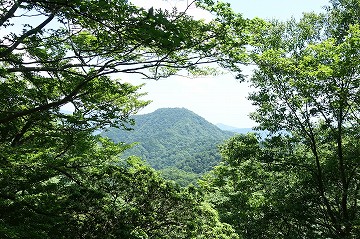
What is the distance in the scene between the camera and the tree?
4656 millimetres

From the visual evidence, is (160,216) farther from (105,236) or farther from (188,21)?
(188,21)

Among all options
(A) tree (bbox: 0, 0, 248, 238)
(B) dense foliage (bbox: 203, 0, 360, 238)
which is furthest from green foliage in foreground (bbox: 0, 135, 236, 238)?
(B) dense foliage (bbox: 203, 0, 360, 238)

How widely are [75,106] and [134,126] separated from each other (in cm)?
235

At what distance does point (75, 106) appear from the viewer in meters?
7.21

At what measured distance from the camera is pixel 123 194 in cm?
788

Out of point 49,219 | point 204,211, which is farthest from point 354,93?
point 49,219

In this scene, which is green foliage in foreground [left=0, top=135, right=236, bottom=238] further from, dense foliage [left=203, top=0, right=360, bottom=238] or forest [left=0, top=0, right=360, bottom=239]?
dense foliage [left=203, top=0, right=360, bottom=238]

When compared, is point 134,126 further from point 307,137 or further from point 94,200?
point 307,137

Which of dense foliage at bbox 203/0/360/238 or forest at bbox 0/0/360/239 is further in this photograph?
dense foliage at bbox 203/0/360/238

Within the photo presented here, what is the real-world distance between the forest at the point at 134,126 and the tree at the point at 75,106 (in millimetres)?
28

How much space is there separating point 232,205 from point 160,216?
8.33 metres

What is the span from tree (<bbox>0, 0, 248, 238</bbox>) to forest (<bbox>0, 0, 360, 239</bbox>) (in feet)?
0.09

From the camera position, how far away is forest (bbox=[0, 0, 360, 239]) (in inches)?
204

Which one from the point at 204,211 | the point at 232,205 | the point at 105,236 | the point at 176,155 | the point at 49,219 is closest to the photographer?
the point at 49,219
